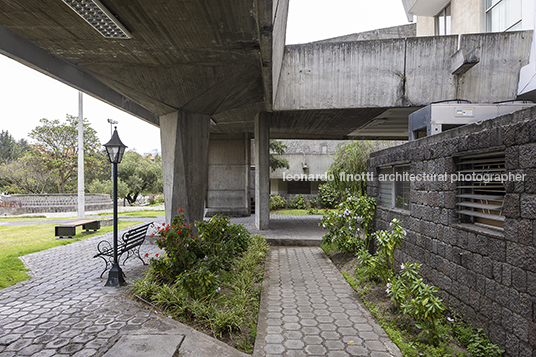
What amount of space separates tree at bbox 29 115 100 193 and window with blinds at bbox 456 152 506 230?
2600 cm

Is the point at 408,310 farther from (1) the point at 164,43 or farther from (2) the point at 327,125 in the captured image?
(2) the point at 327,125

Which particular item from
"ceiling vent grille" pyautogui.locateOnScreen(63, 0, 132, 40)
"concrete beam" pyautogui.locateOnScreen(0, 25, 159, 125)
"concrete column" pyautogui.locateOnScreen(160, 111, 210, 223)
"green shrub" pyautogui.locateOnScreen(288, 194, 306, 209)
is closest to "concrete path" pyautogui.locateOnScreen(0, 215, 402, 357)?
"concrete column" pyautogui.locateOnScreen(160, 111, 210, 223)

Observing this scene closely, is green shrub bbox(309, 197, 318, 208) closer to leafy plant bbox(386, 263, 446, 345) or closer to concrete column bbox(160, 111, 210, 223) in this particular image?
concrete column bbox(160, 111, 210, 223)

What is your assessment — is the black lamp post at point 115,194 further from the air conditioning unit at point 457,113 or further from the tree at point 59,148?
the tree at point 59,148

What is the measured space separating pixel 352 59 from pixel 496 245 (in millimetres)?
6486

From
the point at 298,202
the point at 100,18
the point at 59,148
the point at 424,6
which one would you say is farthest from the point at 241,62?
the point at 59,148

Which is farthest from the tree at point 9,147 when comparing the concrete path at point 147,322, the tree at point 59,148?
the concrete path at point 147,322

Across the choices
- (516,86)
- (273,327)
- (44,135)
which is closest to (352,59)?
(516,86)

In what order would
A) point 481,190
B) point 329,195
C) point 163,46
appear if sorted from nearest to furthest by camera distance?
point 481,190 < point 163,46 < point 329,195

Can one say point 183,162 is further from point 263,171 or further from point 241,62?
point 263,171

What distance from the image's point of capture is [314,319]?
13.4ft

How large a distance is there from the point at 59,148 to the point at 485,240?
95.5 feet

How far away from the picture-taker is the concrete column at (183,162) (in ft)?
23.9

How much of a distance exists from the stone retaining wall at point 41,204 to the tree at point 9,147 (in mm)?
24920
